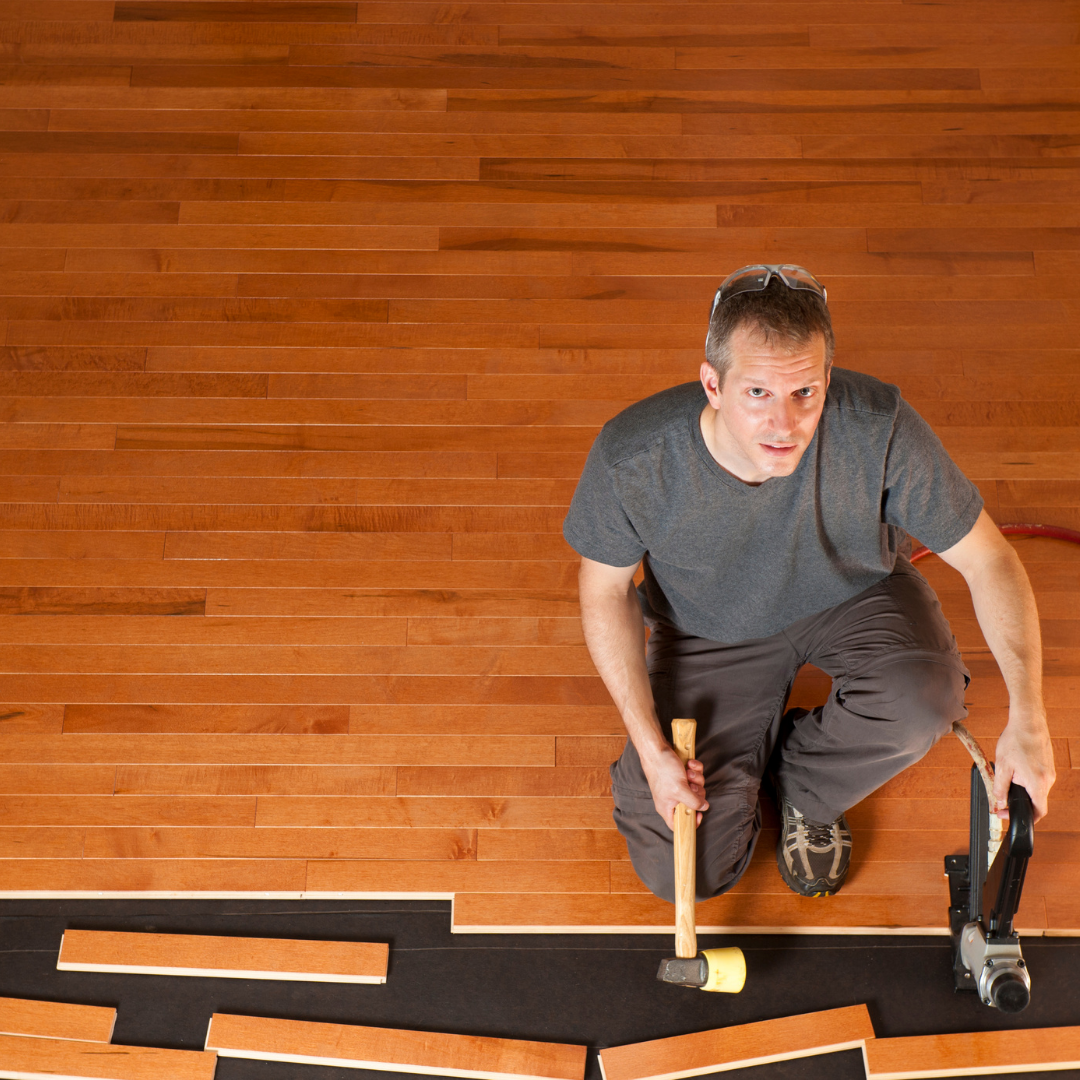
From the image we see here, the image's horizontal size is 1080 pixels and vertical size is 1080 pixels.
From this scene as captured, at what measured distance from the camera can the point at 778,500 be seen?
167cm

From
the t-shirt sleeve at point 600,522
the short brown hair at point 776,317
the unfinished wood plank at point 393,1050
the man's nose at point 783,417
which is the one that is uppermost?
the short brown hair at point 776,317

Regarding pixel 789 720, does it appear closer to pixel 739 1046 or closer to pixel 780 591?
pixel 780 591

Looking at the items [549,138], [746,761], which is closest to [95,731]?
[746,761]

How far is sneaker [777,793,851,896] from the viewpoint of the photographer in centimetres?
203

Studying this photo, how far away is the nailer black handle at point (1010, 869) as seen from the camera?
5.15 ft

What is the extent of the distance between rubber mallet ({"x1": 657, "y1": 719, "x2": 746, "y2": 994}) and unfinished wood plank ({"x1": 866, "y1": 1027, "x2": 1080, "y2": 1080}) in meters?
0.35

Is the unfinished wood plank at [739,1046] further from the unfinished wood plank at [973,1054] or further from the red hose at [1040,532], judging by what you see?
the red hose at [1040,532]

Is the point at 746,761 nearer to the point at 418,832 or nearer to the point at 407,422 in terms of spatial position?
the point at 418,832

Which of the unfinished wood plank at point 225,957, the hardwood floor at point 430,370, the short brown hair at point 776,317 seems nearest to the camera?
the short brown hair at point 776,317

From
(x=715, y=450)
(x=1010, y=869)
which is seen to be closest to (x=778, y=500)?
(x=715, y=450)

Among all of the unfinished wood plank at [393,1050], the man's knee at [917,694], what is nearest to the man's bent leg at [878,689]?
the man's knee at [917,694]

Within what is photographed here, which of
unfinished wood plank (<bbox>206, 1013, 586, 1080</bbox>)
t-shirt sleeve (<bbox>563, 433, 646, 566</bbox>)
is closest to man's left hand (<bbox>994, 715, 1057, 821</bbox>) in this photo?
t-shirt sleeve (<bbox>563, 433, 646, 566</bbox>)

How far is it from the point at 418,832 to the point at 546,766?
1.01 feet

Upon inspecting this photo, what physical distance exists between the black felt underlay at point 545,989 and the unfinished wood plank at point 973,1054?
0.02m
